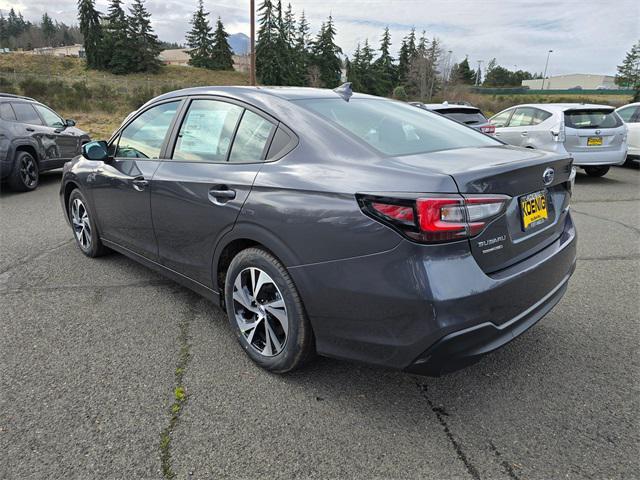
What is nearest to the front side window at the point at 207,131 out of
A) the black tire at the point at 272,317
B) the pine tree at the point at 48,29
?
the black tire at the point at 272,317

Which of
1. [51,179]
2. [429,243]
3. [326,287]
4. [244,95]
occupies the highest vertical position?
[244,95]

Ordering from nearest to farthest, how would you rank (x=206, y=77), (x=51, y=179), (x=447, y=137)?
(x=447, y=137) → (x=51, y=179) → (x=206, y=77)

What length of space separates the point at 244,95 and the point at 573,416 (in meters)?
2.57

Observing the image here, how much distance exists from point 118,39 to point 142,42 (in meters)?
2.99

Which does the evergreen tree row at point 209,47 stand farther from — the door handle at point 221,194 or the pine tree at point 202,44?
the door handle at point 221,194

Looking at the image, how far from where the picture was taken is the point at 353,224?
2.04m

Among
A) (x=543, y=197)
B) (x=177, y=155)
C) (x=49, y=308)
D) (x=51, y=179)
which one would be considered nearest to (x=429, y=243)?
(x=543, y=197)

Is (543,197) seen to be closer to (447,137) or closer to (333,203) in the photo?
(447,137)

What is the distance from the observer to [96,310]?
345 cm

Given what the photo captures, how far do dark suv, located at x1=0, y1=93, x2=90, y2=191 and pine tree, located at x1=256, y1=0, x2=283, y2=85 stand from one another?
54134 millimetres

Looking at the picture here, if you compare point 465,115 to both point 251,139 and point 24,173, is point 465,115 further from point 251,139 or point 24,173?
point 24,173

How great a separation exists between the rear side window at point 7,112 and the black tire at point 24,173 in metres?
0.66

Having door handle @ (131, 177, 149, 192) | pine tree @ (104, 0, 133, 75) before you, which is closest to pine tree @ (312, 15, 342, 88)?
pine tree @ (104, 0, 133, 75)

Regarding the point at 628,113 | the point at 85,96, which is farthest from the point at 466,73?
the point at 628,113
